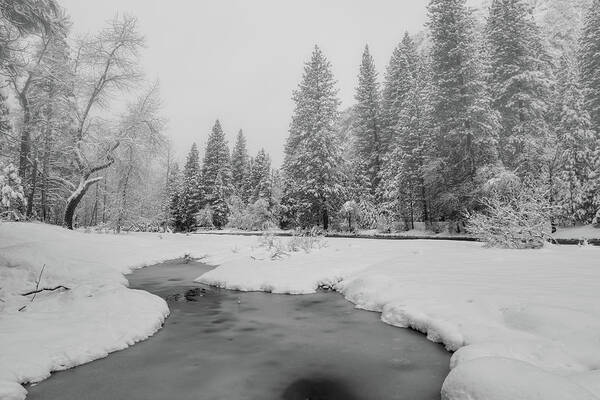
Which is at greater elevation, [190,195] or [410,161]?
[410,161]

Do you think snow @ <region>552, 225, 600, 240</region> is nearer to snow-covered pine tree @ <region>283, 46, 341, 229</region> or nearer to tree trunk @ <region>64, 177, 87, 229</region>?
snow-covered pine tree @ <region>283, 46, 341, 229</region>

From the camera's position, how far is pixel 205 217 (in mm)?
42250

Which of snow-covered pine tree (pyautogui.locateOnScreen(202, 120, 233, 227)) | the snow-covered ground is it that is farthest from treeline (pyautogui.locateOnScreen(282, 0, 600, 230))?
snow-covered pine tree (pyautogui.locateOnScreen(202, 120, 233, 227))

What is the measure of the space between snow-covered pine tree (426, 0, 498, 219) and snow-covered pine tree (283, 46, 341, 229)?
8581mm

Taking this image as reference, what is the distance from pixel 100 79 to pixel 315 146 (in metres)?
15.7

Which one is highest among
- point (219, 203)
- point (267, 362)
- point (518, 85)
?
point (518, 85)

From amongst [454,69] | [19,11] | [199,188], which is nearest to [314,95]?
[454,69]

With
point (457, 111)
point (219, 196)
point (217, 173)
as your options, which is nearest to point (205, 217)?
point (219, 196)

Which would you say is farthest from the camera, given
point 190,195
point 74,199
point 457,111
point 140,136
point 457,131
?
point 190,195

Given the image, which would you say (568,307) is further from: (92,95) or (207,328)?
(92,95)

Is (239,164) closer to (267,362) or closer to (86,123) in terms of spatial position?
(86,123)

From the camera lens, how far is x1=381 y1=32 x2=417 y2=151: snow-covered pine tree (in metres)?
32.1

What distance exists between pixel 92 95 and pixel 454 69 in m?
22.6

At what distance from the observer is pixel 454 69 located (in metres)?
21.5
